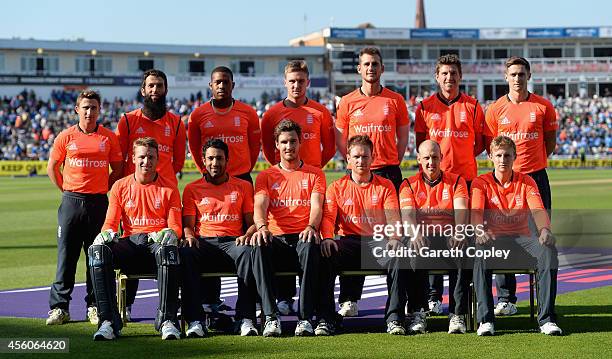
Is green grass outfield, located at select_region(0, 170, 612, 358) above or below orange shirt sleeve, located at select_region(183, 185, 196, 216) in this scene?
below

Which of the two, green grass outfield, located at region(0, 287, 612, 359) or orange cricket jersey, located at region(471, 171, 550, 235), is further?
orange cricket jersey, located at region(471, 171, 550, 235)

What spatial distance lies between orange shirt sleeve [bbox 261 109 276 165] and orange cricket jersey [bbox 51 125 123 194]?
1.55 meters

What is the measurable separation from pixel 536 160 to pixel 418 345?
2755mm

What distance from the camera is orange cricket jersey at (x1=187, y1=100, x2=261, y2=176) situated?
361 inches

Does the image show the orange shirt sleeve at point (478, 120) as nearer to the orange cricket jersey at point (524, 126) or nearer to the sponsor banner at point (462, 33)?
the orange cricket jersey at point (524, 126)

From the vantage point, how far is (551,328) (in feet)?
25.0

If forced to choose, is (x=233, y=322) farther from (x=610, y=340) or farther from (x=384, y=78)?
(x=384, y=78)

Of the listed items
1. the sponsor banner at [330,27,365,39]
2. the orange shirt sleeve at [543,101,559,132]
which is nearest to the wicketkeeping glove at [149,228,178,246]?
the orange shirt sleeve at [543,101,559,132]

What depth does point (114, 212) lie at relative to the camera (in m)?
8.23

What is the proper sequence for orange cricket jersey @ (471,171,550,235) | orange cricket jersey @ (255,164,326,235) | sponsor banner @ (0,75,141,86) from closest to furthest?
orange cricket jersey @ (471,171,550,235)
orange cricket jersey @ (255,164,326,235)
sponsor banner @ (0,75,141,86)

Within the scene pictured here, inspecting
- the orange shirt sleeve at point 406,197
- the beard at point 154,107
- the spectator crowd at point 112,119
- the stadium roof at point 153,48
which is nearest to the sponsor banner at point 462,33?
the spectator crowd at point 112,119

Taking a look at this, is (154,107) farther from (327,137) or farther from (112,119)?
(112,119)

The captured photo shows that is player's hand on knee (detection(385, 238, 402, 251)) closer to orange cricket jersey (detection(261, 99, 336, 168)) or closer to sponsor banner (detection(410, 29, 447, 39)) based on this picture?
orange cricket jersey (detection(261, 99, 336, 168))

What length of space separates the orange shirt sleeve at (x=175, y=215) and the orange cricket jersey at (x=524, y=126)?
3214 mm
